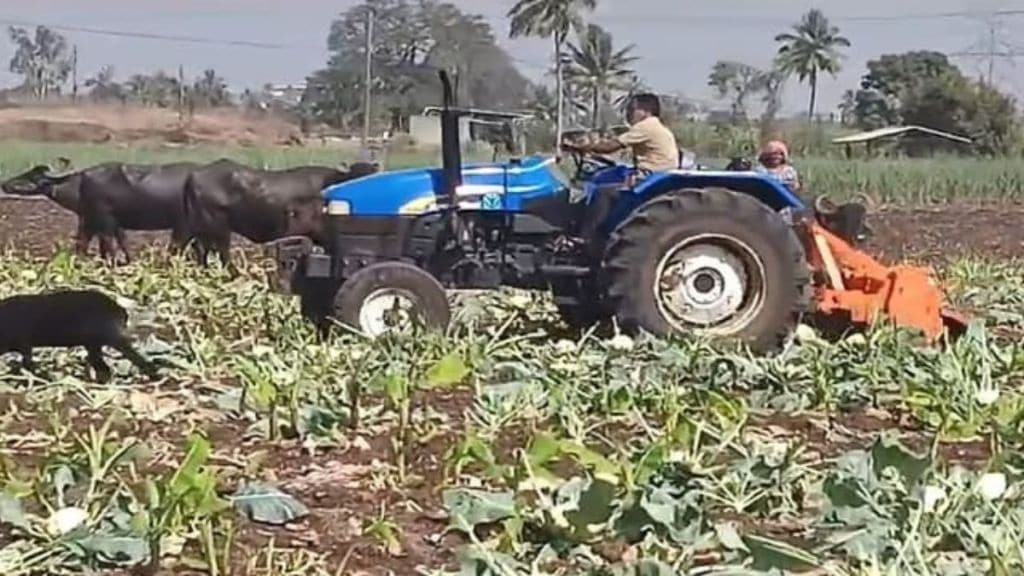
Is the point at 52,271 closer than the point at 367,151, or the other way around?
the point at 52,271

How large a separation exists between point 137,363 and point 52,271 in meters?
6.74

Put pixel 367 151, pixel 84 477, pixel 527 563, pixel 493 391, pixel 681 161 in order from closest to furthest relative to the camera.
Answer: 1. pixel 527 563
2. pixel 84 477
3. pixel 493 391
4. pixel 681 161
5. pixel 367 151

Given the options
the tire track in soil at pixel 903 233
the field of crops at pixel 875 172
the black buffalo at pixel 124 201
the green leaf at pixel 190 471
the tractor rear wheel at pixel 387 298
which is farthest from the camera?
the field of crops at pixel 875 172

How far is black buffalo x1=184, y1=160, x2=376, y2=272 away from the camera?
20234mm

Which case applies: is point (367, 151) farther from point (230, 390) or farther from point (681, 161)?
point (230, 390)

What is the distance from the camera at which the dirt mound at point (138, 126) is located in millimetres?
56719

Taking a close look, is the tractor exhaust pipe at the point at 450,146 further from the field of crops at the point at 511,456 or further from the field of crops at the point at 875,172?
the field of crops at the point at 875,172

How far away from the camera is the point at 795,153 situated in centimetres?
5506

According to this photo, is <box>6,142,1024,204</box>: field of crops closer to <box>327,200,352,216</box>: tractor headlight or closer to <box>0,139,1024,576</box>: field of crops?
<box>327,200,352,216</box>: tractor headlight

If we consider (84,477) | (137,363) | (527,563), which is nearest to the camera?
(527,563)

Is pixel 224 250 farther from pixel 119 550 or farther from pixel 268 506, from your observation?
pixel 119 550

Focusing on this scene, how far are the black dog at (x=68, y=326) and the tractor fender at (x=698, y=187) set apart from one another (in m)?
2.99

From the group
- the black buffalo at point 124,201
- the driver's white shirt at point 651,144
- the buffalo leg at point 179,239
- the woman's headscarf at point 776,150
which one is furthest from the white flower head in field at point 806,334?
the black buffalo at point 124,201

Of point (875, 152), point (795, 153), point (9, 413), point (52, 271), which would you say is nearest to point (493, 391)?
point (9, 413)
